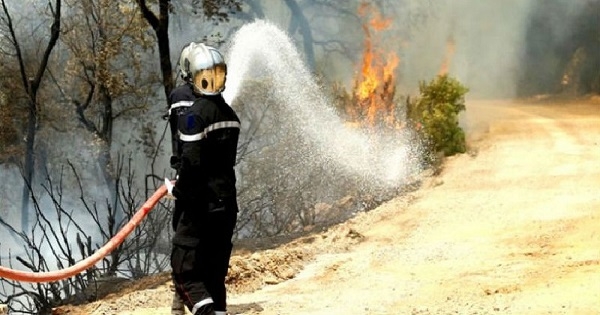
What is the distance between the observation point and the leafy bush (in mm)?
14461

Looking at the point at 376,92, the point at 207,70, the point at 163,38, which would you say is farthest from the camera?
the point at 376,92

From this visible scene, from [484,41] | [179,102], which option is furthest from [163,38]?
[484,41]

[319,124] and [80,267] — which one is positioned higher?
[319,124]

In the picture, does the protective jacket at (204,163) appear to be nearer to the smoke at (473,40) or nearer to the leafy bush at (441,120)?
the leafy bush at (441,120)

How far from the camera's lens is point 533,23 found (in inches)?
1075

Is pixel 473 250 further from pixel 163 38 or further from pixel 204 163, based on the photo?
pixel 163 38

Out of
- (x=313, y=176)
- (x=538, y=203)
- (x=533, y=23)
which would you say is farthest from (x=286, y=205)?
(x=533, y=23)

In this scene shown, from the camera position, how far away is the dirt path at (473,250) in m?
5.99

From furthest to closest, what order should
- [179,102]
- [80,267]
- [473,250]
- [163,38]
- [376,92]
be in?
1. [376,92]
2. [163,38]
3. [473,250]
4. [80,267]
5. [179,102]

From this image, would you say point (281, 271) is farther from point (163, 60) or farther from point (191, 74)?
point (163, 60)

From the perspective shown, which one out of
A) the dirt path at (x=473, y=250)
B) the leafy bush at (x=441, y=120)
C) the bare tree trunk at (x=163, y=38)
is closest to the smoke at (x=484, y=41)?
the leafy bush at (x=441, y=120)

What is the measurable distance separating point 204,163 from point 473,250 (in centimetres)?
433

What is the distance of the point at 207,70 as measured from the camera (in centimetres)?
480

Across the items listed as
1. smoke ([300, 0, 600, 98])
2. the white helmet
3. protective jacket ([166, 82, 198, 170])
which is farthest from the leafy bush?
smoke ([300, 0, 600, 98])
